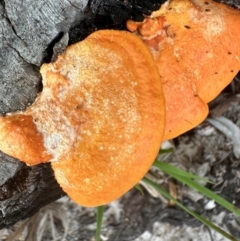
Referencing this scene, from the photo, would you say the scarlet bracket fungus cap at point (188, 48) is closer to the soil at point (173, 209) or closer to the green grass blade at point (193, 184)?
the green grass blade at point (193, 184)

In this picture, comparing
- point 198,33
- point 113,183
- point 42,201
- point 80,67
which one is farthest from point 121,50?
point 42,201

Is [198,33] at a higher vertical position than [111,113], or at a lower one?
higher

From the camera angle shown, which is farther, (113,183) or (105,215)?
(105,215)

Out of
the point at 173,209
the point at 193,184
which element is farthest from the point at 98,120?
the point at 173,209

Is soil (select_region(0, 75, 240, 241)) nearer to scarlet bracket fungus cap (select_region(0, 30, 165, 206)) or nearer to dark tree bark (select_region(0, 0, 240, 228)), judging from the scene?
dark tree bark (select_region(0, 0, 240, 228))

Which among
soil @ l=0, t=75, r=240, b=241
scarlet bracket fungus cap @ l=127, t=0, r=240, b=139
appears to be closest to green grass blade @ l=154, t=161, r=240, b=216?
soil @ l=0, t=75, r=240, b=241

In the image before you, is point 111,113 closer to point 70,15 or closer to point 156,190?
point 70,15

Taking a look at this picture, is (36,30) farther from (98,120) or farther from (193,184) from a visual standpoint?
(193,184)
